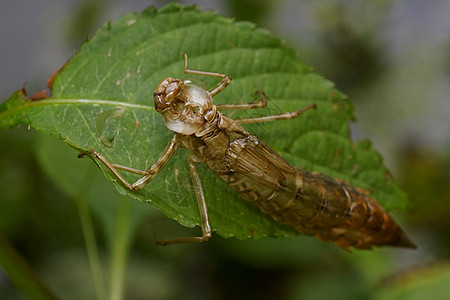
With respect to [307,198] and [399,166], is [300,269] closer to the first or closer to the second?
[399,166]

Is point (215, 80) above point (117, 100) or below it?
above

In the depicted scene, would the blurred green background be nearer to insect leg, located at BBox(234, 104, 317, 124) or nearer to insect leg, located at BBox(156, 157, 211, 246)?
insect leg, located at BBox(234, 104, 317, 124)

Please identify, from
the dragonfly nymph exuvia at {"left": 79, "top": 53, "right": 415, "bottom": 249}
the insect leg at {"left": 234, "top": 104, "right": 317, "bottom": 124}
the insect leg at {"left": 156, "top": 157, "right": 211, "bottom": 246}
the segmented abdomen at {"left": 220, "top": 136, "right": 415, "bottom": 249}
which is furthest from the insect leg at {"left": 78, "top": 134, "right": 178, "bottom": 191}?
the insect leg at {"left": 234, "top": 104, "right": 317, "bottom": 124}

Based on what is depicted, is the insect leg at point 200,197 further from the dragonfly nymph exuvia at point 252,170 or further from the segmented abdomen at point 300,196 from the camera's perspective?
the segmented abdomen at point 300,196

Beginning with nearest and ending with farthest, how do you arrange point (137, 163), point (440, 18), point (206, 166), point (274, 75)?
point (137, 163) → point (206, 166) → point (274, 75) → point (440, 18)

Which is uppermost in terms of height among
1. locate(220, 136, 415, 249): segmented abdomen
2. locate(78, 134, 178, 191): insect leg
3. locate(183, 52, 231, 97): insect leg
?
locate(183, 52, 231, 97): insect leg

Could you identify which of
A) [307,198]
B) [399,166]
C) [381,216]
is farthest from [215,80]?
[399,166]
